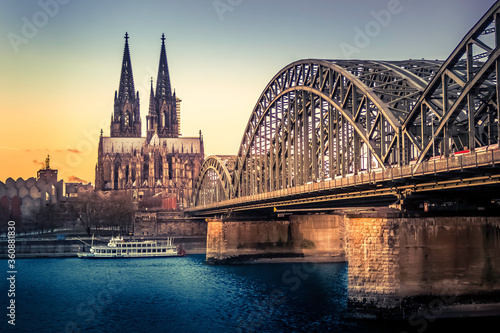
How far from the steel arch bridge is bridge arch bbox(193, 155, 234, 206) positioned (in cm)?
833

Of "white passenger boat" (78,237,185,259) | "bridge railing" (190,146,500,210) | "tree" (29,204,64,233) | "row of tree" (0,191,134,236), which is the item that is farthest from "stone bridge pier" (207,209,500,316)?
"tree" (29,204,64,233)

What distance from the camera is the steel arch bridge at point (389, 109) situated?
38.0 meters

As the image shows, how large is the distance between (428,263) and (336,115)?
23809 millimetres

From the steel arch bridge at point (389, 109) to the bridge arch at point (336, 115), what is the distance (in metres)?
0.09

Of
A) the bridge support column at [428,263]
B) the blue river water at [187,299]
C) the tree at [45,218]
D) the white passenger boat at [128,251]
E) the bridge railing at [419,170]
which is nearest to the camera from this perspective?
the bridge railing at [419,170]

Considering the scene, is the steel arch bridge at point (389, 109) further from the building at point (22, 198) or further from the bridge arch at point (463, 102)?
the building at point (22, 198)

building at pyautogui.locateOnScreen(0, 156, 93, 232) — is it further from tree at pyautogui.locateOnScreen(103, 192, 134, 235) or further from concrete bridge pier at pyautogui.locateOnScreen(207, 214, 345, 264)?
concrete bridge pier at pyautogui.locateOnScreen(207, 214, 345, 264)

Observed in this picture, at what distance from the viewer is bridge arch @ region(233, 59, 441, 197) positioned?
160ft

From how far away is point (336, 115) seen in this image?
59688 millimetres

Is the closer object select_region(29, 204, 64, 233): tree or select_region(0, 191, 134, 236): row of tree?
select_region(0, 191, 134, 236): row of tree

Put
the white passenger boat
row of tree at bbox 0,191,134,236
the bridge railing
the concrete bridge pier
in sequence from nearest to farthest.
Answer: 1. the bridge railing
2. the concrete bridge pier
3. the white passenger boat
4. row of tree at bbox 0,191,134,236

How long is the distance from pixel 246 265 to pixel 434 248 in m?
49.2

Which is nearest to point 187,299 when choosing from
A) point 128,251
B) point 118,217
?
point 128,251

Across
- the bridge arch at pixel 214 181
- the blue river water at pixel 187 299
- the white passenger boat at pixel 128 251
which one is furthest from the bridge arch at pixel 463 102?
the white passenger boat at pixel 128 251
